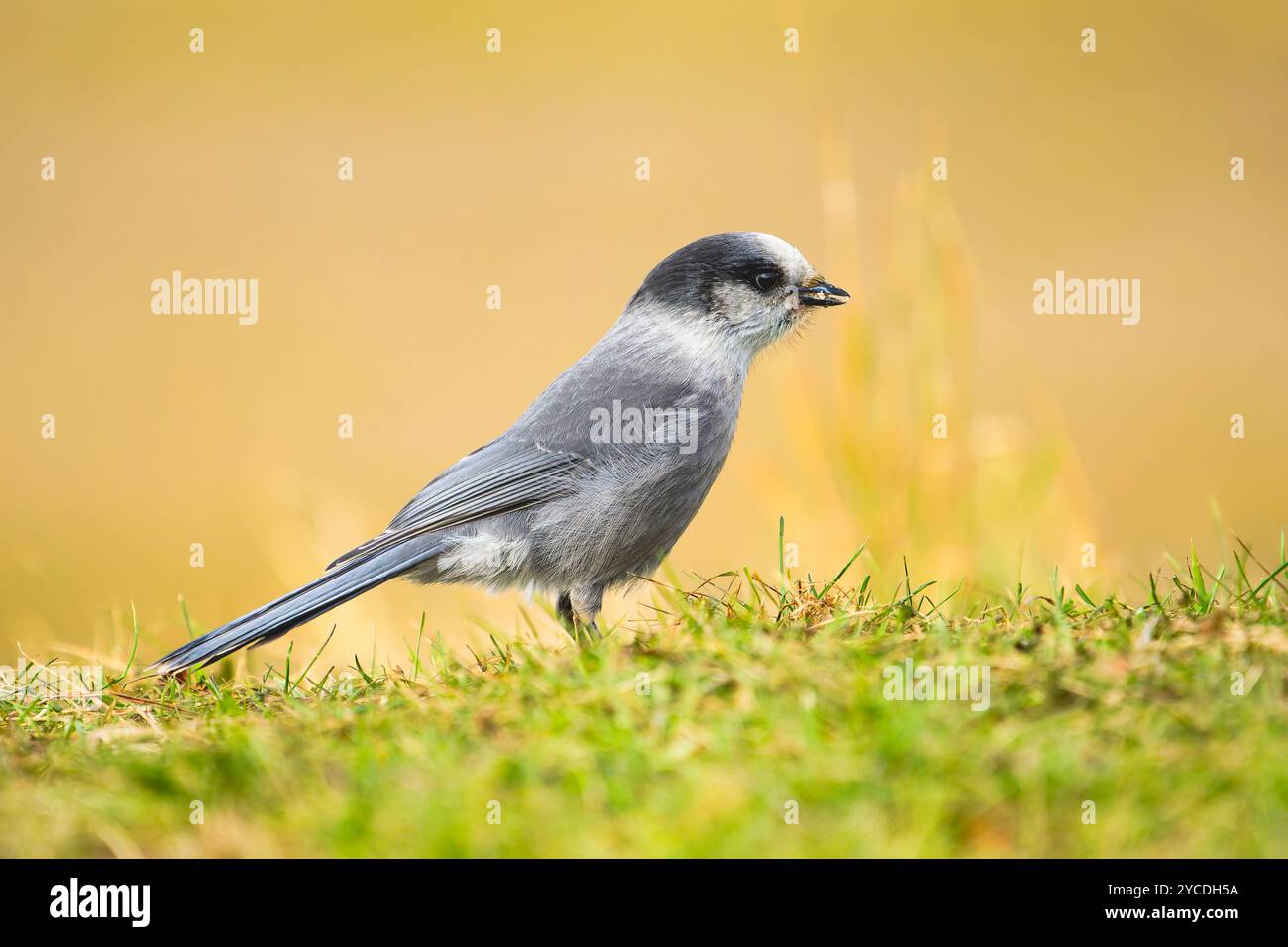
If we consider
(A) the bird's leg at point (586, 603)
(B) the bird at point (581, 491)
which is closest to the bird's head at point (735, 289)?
(B) the bird at point (581, 491)

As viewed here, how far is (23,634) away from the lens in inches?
172

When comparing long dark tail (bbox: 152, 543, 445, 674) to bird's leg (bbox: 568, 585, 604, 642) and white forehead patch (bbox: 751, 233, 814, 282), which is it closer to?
bird's leg (bbox: 568, 585, 604, 642)

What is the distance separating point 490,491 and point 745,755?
87.3 inches

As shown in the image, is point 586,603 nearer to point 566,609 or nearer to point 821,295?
point 566,609

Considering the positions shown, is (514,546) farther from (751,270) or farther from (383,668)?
(751,270)

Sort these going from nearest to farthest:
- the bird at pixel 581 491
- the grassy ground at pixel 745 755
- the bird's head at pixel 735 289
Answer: the grassy ground at pixel 745 755 < the bird at pixel 581 491 < the bird's head at pixel 735 289

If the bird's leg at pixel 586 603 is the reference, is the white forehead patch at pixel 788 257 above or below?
above

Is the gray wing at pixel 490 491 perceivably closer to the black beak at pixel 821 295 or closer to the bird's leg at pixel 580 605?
the bird's leg at pixel 580 605

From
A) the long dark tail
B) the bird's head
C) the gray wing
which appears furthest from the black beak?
the long dark tail

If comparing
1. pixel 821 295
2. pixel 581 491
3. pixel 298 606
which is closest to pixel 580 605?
pixel 581 491

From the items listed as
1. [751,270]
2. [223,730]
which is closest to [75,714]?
[223,730]

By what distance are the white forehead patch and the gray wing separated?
1244 mm

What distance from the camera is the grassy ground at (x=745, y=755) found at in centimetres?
183

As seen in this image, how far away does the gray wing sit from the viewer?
409 cm
